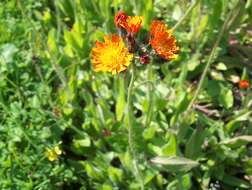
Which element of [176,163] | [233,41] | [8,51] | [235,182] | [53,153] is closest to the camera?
[176,163]

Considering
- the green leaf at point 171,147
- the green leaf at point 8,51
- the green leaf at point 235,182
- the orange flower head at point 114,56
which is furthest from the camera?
the green leaf at point 8,51

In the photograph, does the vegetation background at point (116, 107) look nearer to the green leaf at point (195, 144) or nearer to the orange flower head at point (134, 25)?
the green leaf at point (195, 144)

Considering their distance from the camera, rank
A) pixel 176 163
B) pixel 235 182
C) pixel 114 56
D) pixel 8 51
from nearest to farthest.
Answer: pixel 114 56
pixel 176 163
pixel 235 182
pixel 8 51

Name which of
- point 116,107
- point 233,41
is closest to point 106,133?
point 116,107

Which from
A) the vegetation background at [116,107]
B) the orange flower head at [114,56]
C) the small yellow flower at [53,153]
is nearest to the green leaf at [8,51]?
the vegetation background at [116,107]

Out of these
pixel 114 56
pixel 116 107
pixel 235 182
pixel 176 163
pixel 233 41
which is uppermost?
pixel 114 56

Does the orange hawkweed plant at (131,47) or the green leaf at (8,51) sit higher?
the orange hawkweed plant at (131,47)

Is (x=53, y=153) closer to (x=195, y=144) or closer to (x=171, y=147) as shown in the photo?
(x=171, y=147)

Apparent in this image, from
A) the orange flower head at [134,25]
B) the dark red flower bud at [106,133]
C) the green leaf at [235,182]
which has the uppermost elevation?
the orange flower head at [134,25]
